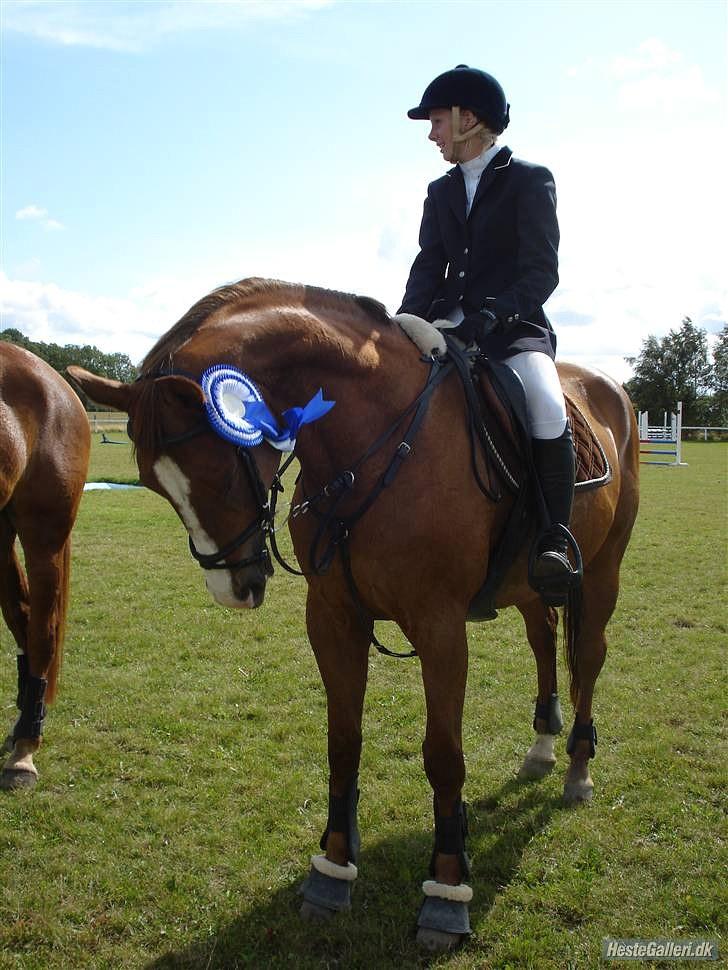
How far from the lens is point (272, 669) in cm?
640

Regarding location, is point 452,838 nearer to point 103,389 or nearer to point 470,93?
point 103,389

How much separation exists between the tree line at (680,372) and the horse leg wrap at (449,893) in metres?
74.3

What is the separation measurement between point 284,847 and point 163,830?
2.20 feet

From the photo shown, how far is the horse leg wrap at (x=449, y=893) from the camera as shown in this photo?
3.15 meters

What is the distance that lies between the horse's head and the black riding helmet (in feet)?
6.34

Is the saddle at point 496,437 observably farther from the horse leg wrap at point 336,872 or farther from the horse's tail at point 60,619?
the horse's tail at point 60,619

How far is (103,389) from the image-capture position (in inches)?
100

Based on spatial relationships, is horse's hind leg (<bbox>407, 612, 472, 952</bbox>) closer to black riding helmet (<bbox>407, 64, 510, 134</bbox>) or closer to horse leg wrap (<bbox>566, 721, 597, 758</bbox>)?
horse leg wrap (<bbox>566, 721, 597, 758</bbox>)

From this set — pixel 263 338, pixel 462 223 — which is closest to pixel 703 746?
pixel 462 223

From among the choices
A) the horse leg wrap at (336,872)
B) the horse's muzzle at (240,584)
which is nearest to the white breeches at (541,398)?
the horse's muzzle at (240,584)

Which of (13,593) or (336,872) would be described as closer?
(336,872)

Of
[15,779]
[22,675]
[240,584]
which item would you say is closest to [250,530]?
[240,584]

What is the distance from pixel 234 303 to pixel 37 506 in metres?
2.57

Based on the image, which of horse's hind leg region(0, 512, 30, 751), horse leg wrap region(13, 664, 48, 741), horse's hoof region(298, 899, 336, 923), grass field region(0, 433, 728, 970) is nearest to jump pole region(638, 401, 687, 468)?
grass field region(0, 433, 728, 970)
